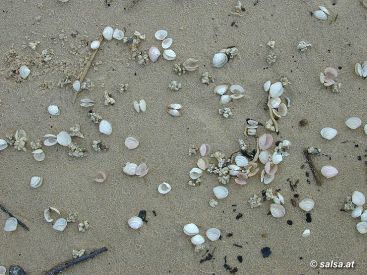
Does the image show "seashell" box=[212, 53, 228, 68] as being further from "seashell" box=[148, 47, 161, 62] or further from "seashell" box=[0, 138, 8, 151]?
"seashell" box=[0, 138, 8, 151]

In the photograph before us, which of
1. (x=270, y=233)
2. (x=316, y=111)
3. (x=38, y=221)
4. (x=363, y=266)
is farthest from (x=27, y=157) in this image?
(x=363, y=266)

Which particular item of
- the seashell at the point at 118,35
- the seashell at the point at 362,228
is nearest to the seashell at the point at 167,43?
the seashell at the point at 118,35

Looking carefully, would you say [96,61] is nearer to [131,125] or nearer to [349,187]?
[131,125]

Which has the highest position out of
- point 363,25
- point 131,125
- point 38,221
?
point 363,25

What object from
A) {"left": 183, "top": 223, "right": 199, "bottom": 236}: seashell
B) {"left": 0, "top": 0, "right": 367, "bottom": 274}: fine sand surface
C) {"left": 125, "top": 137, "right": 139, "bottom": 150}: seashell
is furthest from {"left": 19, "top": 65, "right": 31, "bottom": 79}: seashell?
{"left": 183, "top": 223, "right": 199, "bottom": 236}: seashell

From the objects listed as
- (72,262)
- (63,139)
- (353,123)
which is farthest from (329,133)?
(72,262)
